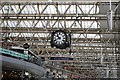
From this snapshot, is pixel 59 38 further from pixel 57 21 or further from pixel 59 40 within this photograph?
pixel 57 21

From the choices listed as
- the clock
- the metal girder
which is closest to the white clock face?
the clock

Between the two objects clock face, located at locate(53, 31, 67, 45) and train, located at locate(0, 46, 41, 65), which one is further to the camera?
train, located at locate(0, 46, 41, 65)

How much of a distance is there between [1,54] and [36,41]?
34.9ft

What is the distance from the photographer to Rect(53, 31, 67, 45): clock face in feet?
47.7

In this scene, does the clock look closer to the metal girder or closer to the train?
the metal girder

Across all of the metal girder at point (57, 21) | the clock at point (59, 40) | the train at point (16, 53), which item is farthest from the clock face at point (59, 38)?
the train at point (16, 53)

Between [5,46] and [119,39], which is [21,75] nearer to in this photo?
[5,46]

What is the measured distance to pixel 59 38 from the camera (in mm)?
14797

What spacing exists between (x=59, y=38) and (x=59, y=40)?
19 cm

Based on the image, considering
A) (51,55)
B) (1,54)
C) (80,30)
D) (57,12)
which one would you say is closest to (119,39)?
(80,30)

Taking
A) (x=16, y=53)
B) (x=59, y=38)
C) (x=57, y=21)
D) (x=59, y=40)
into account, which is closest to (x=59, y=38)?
(x=59, y=38)

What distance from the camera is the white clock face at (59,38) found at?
47.8ft

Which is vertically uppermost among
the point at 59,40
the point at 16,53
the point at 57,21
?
the point at 57,21

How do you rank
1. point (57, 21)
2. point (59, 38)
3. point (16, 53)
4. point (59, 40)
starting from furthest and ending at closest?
1. point (57, 21)
2. point (16, 53)
3. point (59, 38)
4. point (59, 40)
